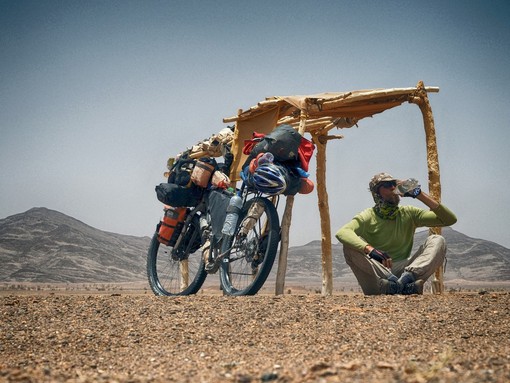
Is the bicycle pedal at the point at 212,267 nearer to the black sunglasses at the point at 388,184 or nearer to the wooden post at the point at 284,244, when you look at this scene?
the wooden post at the point at 284,244

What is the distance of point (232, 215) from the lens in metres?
7.12

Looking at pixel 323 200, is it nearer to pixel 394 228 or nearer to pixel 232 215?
pixel 394 228

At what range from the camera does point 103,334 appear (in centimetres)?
490

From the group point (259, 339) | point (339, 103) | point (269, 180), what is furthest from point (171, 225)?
point (259, 339)

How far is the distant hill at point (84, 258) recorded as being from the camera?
127 ft

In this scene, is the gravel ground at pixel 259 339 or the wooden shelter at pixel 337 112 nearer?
the gravel ground at pixel 259 339

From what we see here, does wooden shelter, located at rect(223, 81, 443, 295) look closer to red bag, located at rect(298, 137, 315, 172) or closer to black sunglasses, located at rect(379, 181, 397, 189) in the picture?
red bag, located at rect(298, 137, 315, 172)

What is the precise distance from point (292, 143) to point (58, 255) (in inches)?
1488

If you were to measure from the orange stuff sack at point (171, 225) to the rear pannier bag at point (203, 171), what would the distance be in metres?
0.71

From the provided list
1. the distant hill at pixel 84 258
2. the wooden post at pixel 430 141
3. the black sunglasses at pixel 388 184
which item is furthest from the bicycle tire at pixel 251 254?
the distant hill at pixel 84 258

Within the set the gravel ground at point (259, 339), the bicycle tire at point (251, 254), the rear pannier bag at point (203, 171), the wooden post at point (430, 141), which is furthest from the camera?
the wooden post at point (430, 141)

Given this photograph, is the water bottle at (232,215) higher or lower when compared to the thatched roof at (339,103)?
lower

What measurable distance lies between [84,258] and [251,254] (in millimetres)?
38421

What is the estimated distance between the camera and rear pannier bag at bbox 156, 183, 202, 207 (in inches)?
315
